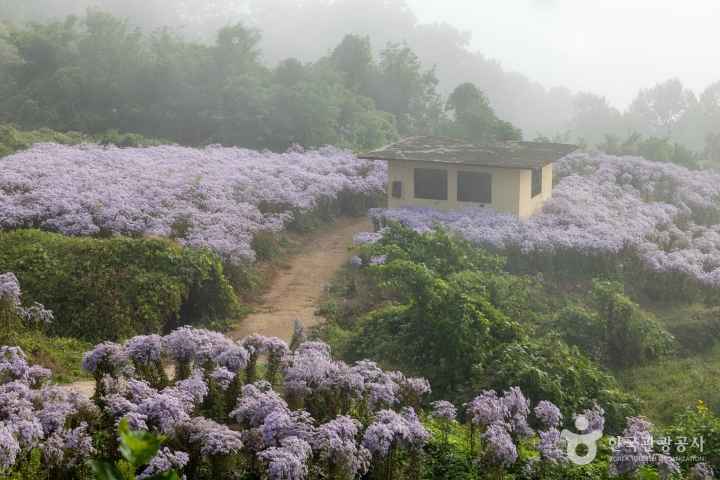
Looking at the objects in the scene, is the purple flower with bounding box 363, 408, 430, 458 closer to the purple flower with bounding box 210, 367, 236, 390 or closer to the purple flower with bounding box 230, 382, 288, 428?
the purple flower with bounding box 230, 382, 288, 428

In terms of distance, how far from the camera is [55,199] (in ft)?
71.9

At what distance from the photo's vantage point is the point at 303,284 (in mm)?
20906

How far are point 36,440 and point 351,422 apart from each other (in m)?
3.12

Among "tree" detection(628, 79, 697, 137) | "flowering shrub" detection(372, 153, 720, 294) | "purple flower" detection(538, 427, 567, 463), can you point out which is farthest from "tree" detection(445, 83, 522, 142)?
"tree" detection(628, 79, 697, 137)

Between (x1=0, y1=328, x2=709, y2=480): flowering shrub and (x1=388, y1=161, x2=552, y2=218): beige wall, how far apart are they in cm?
1478

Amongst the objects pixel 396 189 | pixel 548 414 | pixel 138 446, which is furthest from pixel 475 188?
pixel 138 446

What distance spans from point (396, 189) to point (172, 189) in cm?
678

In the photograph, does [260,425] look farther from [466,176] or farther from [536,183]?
[536,183]

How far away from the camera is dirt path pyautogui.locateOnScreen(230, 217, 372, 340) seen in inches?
704

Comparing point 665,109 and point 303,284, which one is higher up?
point 665,109

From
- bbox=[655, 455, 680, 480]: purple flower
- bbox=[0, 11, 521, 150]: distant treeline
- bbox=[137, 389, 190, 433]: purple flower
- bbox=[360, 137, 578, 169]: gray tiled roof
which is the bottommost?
bbox=[655, 455, 680, 480]: purple flower

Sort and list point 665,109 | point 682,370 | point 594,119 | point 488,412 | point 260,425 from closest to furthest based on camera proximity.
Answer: point 260,425 → point 488,412 → point 682,370 → point 665,109 → point 594,119

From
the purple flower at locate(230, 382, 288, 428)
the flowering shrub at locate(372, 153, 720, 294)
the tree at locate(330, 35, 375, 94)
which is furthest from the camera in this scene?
the tree at locate(330, 35, 375, 94)

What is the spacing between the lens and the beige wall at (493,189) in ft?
83.8
